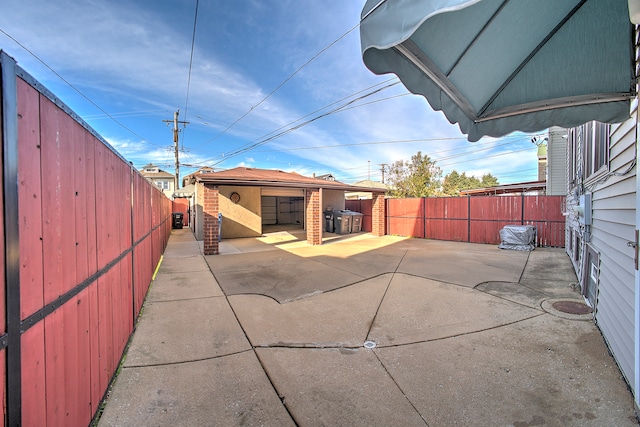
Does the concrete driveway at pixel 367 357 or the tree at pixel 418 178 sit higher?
the tree at pixel 418 178

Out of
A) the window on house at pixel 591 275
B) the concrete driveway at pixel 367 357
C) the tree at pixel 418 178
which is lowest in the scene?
the concrete driveway at pixel 367 357

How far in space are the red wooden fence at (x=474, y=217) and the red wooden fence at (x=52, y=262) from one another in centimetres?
1197

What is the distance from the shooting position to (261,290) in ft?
16.5

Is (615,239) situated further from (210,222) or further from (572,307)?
(210,222)

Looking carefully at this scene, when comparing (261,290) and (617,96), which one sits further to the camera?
(261,290)

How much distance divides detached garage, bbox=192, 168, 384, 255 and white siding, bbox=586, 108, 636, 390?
25.9 feet

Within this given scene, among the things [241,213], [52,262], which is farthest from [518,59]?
[241,213]

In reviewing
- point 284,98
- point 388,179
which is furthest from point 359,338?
point 388,179

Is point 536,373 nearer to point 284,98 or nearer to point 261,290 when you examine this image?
point 261,290

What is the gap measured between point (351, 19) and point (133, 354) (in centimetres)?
757

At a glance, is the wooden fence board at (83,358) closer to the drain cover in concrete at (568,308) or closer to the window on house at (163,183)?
the drain cover in concrete at (568,308)

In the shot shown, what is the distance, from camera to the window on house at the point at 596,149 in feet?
11.8

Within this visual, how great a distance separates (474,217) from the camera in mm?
11391

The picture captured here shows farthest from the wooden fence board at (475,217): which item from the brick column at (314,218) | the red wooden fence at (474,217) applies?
the brick column at (314,218)
